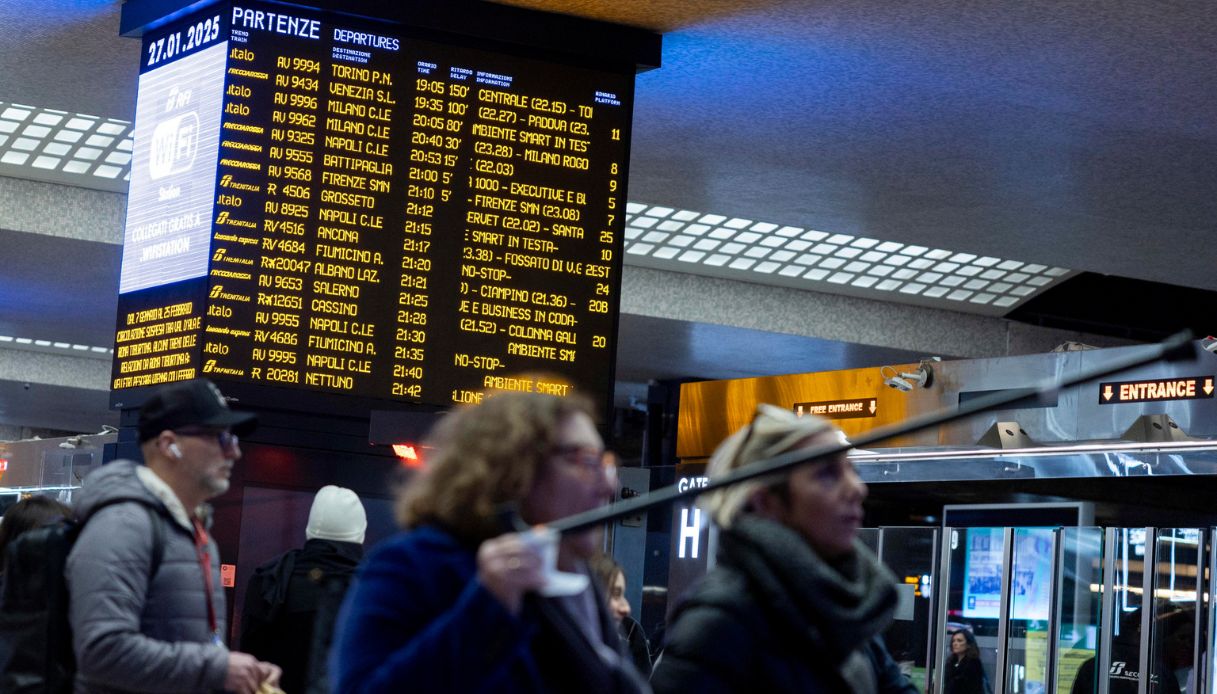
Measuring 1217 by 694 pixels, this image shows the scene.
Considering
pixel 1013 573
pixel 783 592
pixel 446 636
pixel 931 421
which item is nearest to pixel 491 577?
pixel 446 636

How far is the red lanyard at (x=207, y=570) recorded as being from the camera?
3693 mm

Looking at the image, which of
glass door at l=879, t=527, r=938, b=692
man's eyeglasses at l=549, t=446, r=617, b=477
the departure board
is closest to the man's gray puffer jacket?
man's eyeglasses at l=549, t=446, r=617, b=477

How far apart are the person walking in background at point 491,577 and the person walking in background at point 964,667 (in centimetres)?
939

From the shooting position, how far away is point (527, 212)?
8266 millimetres

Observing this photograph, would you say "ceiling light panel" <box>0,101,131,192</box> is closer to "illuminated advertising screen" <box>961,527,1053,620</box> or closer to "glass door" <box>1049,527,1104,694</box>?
"illuminated advertising screen" <box>961,527,1053,620</box>

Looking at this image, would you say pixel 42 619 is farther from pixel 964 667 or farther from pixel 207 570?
pixel 964 667

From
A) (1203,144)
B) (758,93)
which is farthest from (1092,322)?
(758,93)

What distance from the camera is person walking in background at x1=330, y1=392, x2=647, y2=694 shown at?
6.71ft

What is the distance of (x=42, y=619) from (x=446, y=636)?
1.81 metres

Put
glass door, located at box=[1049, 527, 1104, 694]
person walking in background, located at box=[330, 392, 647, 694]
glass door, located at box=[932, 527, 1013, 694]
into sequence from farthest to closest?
glass door, located at box=[932, 527, 1013, 694], glass door, located at box=[1049, 527, 1104, 694], person walking in background, located at box=[330, 392, 647, 694]

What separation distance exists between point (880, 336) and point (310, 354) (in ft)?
36.8

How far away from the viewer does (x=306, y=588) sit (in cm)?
615

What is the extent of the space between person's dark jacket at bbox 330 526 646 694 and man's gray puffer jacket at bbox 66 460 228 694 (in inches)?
53.9

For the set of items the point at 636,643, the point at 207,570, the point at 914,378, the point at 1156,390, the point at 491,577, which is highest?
the point at 914,378
